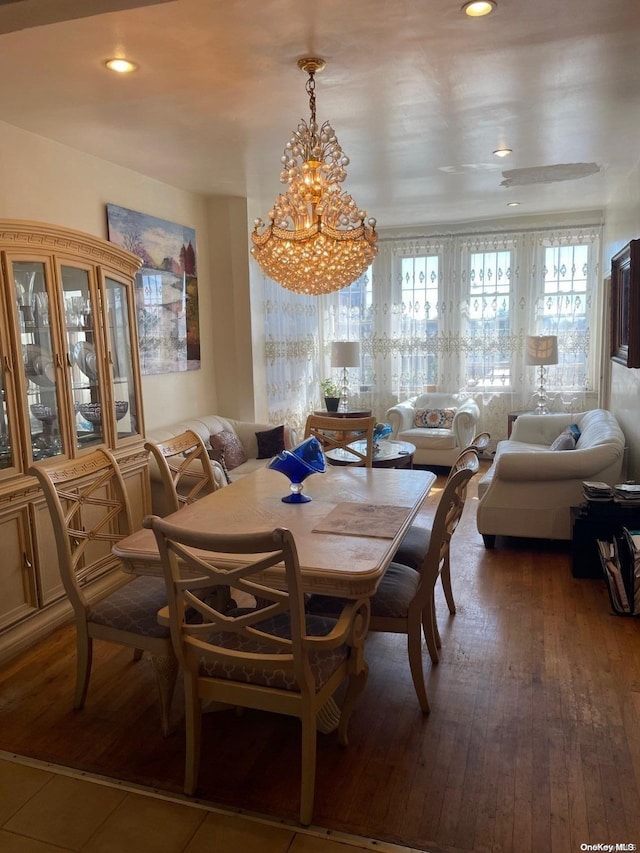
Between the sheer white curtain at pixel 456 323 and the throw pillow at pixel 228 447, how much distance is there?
3.52 feet

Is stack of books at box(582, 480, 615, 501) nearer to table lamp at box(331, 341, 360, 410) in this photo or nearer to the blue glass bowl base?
the blue glass bowl base

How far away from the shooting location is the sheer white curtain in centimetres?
671

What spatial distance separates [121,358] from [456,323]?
4.44 m

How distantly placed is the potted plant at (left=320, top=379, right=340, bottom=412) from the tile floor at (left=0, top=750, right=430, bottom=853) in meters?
5.27

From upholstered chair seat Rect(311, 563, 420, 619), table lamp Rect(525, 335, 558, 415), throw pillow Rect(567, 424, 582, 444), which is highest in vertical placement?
table lamp Rect(525, 335, 558, 415)

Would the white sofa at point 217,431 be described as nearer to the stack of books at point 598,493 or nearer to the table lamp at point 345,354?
the table lamp at point 345,354

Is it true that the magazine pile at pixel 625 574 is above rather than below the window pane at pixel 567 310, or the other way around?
below

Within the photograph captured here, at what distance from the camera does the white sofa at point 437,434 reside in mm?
6375

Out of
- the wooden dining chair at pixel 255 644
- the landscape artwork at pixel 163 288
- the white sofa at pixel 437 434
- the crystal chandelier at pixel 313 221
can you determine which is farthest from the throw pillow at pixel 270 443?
the wooden dining chair at pixel 255 644

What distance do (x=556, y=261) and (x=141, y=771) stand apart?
6.40m

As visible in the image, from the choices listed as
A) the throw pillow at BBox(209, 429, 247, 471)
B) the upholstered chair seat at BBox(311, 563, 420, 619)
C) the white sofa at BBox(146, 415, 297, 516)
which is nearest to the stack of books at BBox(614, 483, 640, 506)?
the upholstered chair seat at BBox(311, 563, 420, 619)

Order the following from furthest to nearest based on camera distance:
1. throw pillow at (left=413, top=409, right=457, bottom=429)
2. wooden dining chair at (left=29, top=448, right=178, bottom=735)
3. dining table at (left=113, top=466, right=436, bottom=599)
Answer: throw pillow at (left=413, top=409, right=457, bottom=429), wooden dining chair at (left=29, top=448, right=178, bottom=735), dining table at (left=113, top=466, right=436, bottom=599)

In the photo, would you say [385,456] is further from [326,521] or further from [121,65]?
[121,65]

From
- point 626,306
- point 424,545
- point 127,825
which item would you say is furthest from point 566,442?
point 127,825
